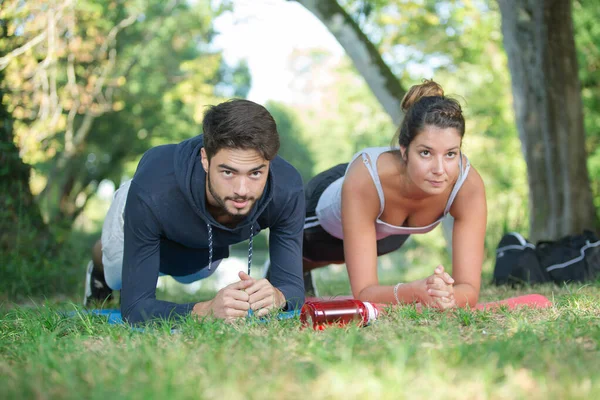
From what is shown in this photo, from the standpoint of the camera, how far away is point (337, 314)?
10.4 ft

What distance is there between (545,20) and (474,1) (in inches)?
378

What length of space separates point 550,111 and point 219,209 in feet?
17.3

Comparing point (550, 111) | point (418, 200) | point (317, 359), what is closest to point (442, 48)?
point (550, 111)

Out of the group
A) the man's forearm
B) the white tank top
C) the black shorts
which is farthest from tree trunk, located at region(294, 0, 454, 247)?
the man's forearm

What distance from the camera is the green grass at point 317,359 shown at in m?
1.93

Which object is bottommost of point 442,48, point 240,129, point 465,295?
point 465,295

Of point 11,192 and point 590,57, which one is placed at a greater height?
point 590,57

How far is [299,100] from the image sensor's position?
40969mm

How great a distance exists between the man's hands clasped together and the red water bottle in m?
0.24

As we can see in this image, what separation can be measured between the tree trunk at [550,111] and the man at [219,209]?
4779 millimetres

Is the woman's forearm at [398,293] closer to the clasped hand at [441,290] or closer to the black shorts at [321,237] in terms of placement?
the clasped hand at [441,290]

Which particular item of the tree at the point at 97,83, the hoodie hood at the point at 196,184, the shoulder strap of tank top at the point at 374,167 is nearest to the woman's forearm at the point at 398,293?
the shoulder strap of tank top at the point at 374,167

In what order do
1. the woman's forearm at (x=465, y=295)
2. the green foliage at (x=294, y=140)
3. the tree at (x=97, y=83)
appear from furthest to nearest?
the green foliage at (x=294, y=140) < the tree at (x=97, y=83) < the woman's forearm at (x=465, y=295)

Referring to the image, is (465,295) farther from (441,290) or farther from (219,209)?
(219,209)
